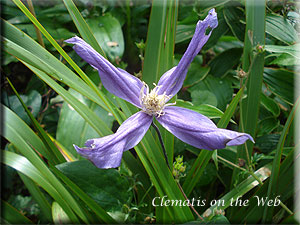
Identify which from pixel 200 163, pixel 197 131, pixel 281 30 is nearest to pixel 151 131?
pixel 200 163

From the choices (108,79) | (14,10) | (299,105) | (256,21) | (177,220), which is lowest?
(177,220)

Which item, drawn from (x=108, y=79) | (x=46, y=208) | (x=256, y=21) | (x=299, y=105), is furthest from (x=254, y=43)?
(x=46, y=208)

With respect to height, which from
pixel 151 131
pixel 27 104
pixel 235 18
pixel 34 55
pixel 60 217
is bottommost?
pixel 60 217

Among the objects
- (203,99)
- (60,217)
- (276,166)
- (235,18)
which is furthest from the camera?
(235,18)

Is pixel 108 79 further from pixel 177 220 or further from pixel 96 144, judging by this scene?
pixel 177 220

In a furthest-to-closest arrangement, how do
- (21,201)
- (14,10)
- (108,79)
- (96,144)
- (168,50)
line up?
Result: 1. (14,10)
2. (21,201)
3. (168,50)
4. (108,79)
5. (96,144)

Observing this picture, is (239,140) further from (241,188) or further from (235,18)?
(235,18)

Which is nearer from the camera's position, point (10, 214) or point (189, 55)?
point (189, 55)

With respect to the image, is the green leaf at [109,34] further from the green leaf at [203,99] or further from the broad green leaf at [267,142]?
the broad green leaf at [267,142]
